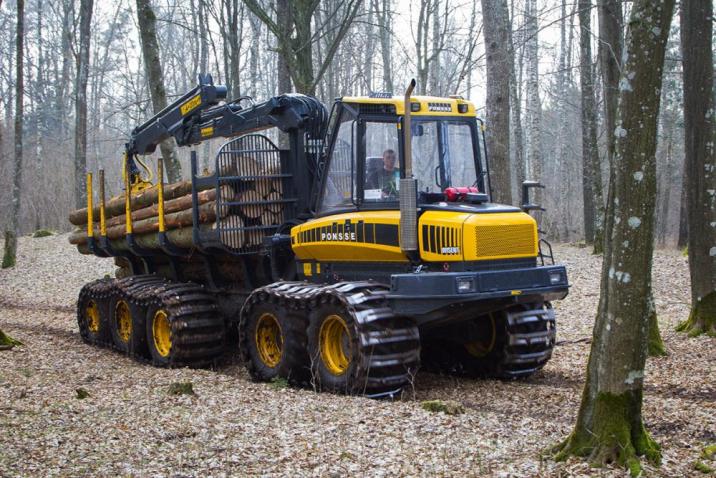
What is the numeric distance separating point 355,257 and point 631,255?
416 cm

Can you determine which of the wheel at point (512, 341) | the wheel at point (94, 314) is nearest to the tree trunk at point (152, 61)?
the wheel at point (94, 314)

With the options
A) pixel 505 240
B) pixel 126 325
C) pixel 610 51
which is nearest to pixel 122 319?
pixel 126 325

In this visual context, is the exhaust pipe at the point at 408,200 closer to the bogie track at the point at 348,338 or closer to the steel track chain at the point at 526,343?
the bogie track at the point at 348,338

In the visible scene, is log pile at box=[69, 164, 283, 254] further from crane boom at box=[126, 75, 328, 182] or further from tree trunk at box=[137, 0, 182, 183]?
tree trunk at box=[137, 0, 182, 183]

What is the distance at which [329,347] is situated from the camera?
877 cm

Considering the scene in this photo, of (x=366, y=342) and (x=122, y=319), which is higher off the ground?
(x=366, y=342)

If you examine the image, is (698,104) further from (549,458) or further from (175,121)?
(175,121)

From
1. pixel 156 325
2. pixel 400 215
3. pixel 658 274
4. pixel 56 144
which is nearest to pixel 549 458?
pixel 400 215

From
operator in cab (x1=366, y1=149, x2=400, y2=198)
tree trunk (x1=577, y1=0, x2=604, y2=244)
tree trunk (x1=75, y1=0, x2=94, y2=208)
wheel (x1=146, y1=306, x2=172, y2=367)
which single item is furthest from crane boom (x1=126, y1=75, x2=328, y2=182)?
tree trunk (x1=75, y1=0, x2=94, y2=208)

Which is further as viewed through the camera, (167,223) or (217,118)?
(217,118)

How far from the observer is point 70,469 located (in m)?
5.52

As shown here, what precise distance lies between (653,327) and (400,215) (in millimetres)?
3715

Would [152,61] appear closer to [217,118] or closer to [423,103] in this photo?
[217,118]

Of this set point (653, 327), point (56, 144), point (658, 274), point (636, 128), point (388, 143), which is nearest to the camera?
point (636, 128)
